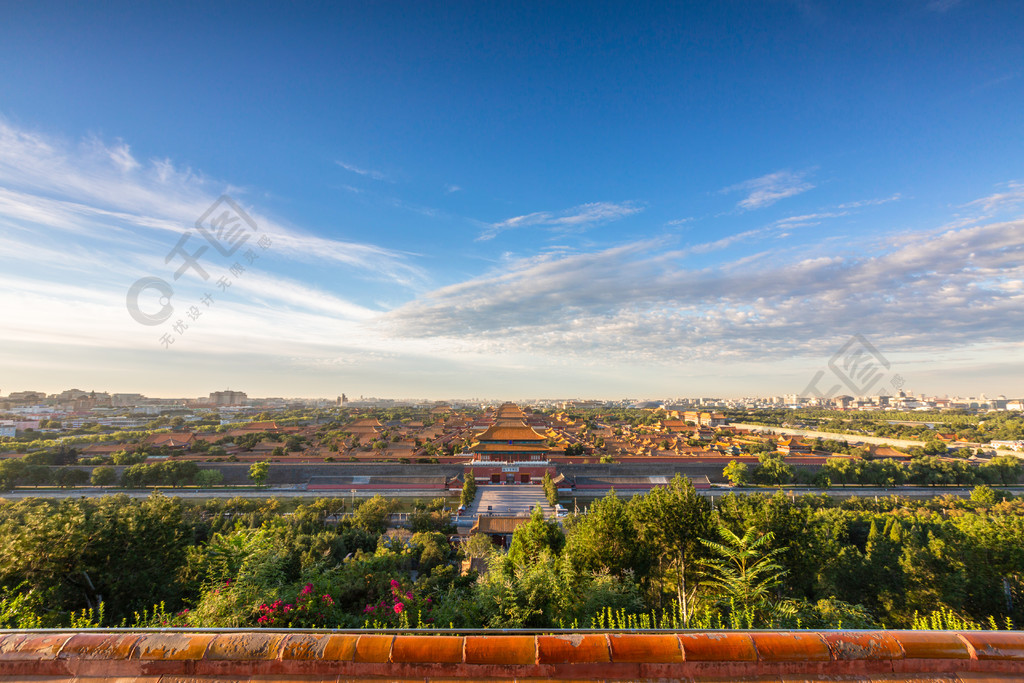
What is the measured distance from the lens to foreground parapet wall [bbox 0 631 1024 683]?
88.4 inches

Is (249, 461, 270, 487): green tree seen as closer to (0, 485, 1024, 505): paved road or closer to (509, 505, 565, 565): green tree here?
(0, 485, 1024, 505): paved road

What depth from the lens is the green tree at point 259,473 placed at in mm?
27969

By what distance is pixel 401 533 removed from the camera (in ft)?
59.1

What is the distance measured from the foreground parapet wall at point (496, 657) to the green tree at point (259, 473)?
98.6ft

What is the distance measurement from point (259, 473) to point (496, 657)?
103 feet

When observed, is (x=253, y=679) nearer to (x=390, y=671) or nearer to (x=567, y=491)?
(x=390, y=671)

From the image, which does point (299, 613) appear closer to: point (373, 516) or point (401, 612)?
point (401, 612)

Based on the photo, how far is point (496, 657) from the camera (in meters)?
2.33

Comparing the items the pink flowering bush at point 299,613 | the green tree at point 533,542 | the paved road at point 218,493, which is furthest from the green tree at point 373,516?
the pink flowering bush at point 299,613

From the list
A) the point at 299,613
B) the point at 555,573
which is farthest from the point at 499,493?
the point at 299,613

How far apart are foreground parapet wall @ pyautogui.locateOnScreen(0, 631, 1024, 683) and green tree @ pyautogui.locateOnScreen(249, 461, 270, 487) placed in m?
30.0

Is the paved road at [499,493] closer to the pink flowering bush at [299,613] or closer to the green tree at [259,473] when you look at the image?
the green tree at [259,473]

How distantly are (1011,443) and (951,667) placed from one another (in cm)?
6765

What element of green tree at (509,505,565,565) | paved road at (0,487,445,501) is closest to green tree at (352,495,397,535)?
paved road at (0,487,445,501)
